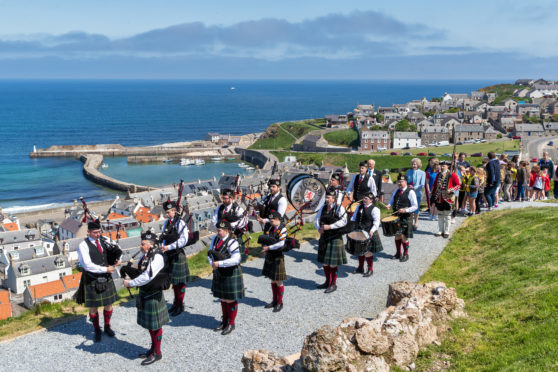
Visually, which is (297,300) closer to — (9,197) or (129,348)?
(129,348)

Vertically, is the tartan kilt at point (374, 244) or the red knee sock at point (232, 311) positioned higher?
the tartan kilt at point (374, 244)

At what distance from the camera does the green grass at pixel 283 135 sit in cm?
13350

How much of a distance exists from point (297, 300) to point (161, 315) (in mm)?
3673

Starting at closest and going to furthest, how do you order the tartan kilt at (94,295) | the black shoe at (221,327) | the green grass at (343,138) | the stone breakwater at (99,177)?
the tartan kilt at (94,295)
the black shoe at (221,327)
the stone breakwater at (99,177)
the green grass at (343,138)

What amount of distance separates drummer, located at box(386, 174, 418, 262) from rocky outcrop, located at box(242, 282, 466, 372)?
4504mm

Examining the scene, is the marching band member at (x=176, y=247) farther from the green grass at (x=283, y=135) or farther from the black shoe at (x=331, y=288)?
the green grass at (x=283, y=135)

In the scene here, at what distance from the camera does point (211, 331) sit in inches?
367

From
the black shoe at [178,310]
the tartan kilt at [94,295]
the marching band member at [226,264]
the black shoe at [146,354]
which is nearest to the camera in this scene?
the black shoe at [146,354]

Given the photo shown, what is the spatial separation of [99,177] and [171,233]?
91.1 metres

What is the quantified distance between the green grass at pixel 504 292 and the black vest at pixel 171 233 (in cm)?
562

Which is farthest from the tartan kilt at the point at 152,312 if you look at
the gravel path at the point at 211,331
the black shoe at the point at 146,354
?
the gravel path at the point at 211,331

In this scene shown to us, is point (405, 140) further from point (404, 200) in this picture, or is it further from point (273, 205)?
point (273, 205)

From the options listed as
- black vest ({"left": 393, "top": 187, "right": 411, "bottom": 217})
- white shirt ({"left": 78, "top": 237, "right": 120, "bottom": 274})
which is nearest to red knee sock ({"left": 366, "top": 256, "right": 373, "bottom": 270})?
black vest ({"left": 393, "top": 187, "right": 411, "bottom": 217})

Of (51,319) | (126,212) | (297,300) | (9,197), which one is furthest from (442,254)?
(9,197)
